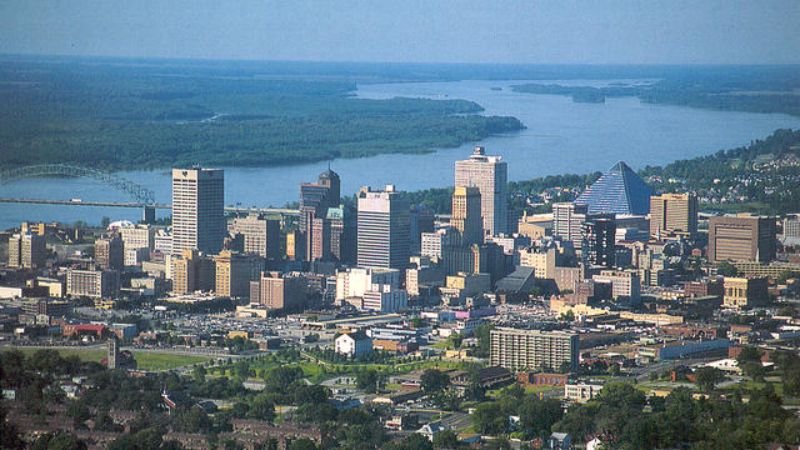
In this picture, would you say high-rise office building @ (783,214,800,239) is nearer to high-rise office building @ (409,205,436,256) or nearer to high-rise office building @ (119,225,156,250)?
high-rise office building @ (409,205,436,256)

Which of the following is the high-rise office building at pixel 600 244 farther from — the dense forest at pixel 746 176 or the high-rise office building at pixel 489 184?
the dense forest at pixel 746 176

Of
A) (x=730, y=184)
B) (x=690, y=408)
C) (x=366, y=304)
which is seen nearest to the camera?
(x=690, y=408)

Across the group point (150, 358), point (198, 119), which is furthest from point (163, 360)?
point (198, 119)

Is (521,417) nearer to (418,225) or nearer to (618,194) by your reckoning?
(418,225)

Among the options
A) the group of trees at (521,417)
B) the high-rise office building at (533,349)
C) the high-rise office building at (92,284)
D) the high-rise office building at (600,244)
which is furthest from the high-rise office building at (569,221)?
the group of trees at (521,417)

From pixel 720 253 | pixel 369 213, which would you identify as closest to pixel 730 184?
pixel 720 253

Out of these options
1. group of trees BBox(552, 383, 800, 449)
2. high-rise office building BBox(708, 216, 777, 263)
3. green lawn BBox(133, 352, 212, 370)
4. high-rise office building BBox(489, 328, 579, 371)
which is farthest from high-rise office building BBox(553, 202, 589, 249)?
Answer: group of trees BBox(552, 383, 800, 449)

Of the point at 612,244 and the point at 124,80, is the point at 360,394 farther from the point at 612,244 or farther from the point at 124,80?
the point at 124,80
